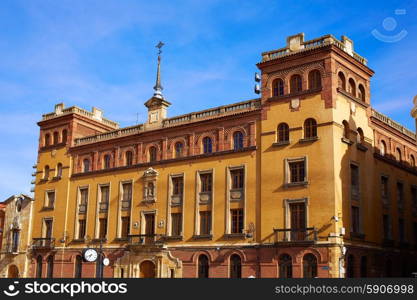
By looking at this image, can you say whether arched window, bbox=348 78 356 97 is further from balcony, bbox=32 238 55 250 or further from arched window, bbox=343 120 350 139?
balcony, bbox=32 238 55 250

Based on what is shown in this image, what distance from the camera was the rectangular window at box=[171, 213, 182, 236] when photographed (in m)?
46.3

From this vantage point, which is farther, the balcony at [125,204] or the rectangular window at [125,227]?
the balcony at [125,204]

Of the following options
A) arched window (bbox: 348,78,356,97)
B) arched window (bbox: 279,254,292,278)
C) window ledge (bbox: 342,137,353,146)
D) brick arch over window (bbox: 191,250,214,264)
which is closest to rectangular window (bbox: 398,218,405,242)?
window ledge (bbox: 342,137,353,146)

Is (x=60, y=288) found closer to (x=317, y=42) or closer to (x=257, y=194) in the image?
(x=257, y=194)

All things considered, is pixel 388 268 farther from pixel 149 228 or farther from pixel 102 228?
pixel 102 228

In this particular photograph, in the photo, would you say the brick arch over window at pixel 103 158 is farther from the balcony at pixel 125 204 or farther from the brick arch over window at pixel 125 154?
the balcony at pixel 125 204

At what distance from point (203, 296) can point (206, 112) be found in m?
29.9

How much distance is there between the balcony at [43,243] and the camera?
2157 inches

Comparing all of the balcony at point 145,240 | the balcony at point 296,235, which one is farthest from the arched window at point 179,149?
the balcony at point 296,235

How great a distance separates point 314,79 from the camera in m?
41.3

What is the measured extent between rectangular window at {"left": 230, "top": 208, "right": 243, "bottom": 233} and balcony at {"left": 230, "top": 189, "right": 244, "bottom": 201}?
845 millimetres

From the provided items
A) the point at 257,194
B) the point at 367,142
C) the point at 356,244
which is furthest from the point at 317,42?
the point at 356,244

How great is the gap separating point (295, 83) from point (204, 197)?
11.5m

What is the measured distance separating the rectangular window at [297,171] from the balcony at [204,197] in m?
7.40
